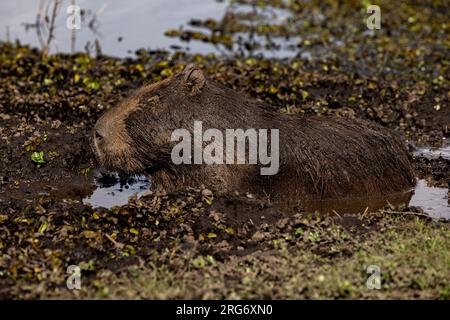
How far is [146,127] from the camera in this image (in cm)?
739

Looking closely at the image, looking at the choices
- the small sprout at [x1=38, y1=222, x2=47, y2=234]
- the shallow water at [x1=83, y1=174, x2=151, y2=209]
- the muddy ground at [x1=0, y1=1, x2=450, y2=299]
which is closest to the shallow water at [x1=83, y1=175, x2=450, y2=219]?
the shallow water at [x1=83, y1=174, x2=151, y2=209]

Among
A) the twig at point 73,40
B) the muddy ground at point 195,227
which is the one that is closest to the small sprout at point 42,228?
the muddy ground at point 195,227

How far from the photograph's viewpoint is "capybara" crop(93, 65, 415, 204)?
24.1ft

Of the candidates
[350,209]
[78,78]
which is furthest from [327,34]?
[350,209]

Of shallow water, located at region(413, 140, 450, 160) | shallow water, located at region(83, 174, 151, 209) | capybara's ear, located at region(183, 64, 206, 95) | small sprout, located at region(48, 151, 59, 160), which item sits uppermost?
capybara's ear, located at region(183, 64, 206, 95)

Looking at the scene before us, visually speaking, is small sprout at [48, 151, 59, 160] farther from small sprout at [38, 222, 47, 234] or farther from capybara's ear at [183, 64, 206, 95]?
small sprout at [38, 222, 47, 234]

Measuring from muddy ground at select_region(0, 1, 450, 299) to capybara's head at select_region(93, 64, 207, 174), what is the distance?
498 millimetres

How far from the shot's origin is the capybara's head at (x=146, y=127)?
738 centimetres

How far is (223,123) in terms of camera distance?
7.34 m

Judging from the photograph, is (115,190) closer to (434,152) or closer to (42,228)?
(42,228)

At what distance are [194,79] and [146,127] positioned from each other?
61 centimetres

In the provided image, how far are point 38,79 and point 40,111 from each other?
1400mm

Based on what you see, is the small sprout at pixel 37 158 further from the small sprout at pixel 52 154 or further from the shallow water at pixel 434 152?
the shallow water at pixel 434 152
